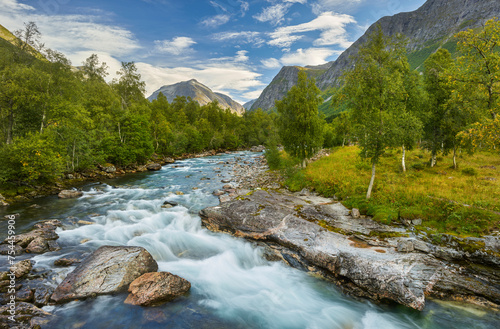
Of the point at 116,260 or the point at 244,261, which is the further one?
the point at 244,261

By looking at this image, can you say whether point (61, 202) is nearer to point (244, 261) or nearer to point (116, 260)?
point (116, 260)

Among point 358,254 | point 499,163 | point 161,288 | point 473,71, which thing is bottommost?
point 161,288

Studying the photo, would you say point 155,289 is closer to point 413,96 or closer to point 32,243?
point 32,243

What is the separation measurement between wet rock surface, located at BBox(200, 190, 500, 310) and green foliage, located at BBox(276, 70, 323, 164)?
49.6ft

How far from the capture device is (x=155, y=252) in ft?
43.2

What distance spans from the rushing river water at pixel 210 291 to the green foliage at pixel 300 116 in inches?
739

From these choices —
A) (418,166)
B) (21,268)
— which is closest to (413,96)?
(418,166)

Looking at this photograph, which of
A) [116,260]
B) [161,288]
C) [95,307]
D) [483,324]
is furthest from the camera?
[116,260]

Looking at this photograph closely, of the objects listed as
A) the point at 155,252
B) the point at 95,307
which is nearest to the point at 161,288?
the point at 95,307

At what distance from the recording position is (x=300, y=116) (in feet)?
89.4

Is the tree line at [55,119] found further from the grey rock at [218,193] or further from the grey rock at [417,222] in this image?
the grey rock at [417,222]

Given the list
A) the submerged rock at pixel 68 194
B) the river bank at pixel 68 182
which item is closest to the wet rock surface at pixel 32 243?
the submerged rock at pixel 68 194

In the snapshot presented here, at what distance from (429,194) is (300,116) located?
16257 millimetres

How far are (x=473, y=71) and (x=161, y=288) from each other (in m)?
21.9
